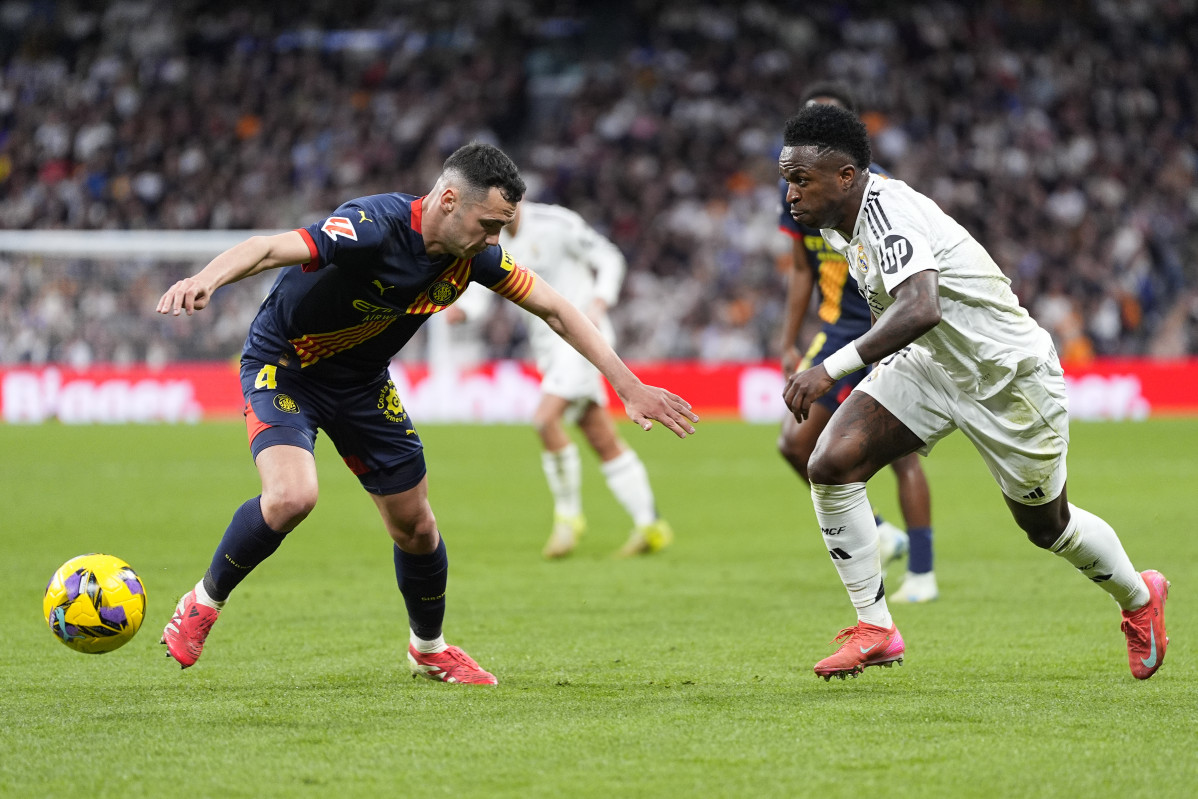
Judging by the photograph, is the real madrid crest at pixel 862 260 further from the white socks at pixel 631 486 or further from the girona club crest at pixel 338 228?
the white socks at pixel 631 486

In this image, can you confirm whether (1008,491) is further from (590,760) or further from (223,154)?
(223,154)

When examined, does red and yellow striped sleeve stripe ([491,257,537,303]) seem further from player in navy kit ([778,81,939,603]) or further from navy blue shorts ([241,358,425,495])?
player in navy kit ([778,81,939,603])

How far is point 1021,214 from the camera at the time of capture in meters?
23.7

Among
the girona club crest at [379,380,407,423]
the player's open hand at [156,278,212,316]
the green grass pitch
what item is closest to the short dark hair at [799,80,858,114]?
the green grass pitch

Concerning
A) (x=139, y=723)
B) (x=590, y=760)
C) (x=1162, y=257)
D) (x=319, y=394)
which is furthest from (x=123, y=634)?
(x=1162, y=257)

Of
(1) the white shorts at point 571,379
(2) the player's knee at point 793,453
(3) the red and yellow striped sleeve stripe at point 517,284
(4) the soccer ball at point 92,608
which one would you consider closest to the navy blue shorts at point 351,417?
(3) the red and yellow striped sleeve stripe at point 517,284

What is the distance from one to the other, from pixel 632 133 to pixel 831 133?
2190cm

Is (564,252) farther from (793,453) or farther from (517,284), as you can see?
(517,284)

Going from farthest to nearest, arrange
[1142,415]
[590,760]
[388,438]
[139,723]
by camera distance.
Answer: [1142,415] → [388,438] → [139,723] → [590,760]

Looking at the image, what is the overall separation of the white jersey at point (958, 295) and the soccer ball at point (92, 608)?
9.56ft

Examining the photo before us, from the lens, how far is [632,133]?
2648cm

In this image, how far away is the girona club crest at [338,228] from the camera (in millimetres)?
4801

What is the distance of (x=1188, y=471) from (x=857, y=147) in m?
10.6

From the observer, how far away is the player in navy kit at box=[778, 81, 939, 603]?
24.6 feet
